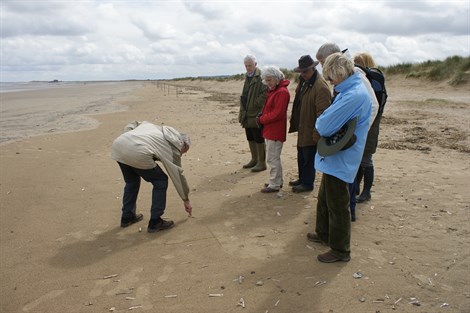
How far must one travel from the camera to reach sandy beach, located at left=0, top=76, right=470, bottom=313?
3.22 metres

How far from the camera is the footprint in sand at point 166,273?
3.57 m

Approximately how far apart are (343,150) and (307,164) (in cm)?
207

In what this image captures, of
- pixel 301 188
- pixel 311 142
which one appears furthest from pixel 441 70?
pixel 311 142

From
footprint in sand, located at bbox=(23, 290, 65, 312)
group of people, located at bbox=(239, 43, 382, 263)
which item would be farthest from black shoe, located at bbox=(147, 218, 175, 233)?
group of people, located at bbox=(239, 43, 382, 263)

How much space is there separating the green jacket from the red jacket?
3.07 feet

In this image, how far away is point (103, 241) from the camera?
448 cm

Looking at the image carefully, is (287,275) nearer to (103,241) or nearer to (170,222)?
(170,222)

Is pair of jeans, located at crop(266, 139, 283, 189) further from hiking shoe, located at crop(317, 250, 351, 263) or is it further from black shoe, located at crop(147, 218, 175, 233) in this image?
hiking shoe, located at crop(317, 250, 351, 263)

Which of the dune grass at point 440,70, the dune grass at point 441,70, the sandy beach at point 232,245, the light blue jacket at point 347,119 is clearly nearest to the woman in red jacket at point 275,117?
the sandy beach at point 232,245

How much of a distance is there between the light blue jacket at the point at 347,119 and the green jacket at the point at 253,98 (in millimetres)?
3272

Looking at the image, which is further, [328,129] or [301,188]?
[301,188]

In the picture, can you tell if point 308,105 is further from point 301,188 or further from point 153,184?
point 153,184

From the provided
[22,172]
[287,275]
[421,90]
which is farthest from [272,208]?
[421,90]

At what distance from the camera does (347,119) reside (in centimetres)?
323
